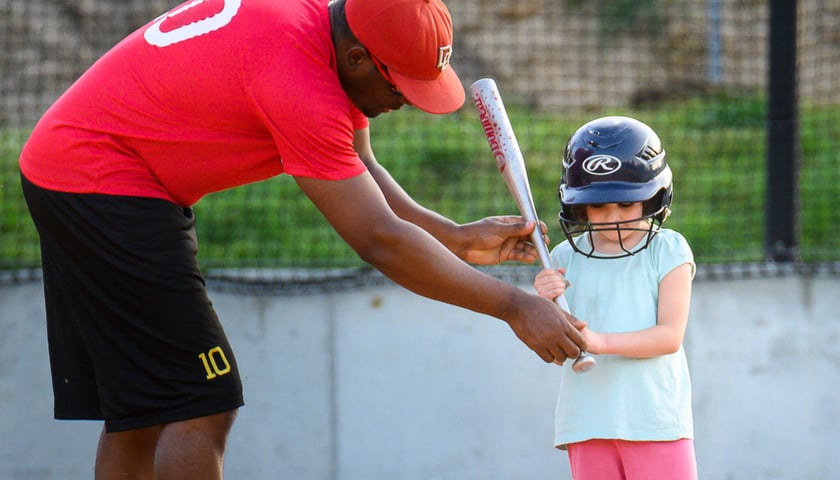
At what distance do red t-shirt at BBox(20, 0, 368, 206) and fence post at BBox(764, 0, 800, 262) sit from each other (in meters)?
2.45

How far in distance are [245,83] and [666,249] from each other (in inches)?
49.0

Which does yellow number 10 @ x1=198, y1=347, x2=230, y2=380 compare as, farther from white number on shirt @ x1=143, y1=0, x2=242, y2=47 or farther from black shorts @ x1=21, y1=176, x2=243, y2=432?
white number on shirt @ x1=143, y1=0, x2=242, y2=47

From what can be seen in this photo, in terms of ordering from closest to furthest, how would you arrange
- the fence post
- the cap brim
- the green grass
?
the cap brim, the fence post, the green grass

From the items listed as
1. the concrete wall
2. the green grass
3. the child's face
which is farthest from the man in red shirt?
the green grass

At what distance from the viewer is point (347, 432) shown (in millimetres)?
4379

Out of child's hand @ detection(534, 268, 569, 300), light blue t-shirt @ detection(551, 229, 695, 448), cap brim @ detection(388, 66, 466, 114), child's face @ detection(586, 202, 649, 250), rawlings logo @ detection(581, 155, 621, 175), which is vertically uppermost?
cap brim @ detection(388, 66, 466, 114)

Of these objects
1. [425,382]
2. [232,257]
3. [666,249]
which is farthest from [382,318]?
[666,249]

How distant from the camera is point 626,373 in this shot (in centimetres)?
300

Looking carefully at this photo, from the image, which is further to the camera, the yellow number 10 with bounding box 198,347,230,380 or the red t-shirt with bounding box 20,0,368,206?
the yellow number 10 with bounding box 198,347,230,380

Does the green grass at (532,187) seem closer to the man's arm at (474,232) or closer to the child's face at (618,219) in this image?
the man's arm at (474,232)

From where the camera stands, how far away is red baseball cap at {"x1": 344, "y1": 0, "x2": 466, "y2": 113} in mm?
2736

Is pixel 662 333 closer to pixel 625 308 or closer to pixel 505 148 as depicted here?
pixel 625 308

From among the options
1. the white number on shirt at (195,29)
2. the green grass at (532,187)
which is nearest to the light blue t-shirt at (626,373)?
the white number on shirt at (195,29)

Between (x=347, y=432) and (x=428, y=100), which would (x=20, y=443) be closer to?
(x=347, y=432)
